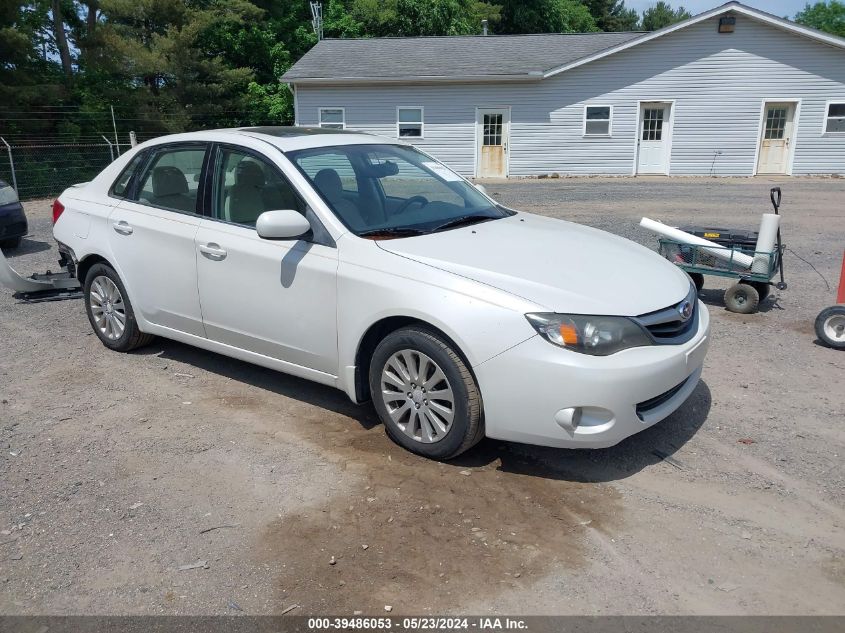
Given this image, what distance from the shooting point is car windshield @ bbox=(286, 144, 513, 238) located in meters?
4.48

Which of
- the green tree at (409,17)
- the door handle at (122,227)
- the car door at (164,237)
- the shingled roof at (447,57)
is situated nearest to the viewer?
the car door at (164,237)

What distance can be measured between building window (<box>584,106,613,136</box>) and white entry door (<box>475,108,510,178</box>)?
254 centimetres

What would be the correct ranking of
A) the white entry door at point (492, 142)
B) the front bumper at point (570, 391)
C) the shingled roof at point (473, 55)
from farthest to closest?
the white entry door at point (492, 142) < the shingled roof at point (473, 55) < the front bumper at point (570, 391)

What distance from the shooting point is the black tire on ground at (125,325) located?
5594 millimetres

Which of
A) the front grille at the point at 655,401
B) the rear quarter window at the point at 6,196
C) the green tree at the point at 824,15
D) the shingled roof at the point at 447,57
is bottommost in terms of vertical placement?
the front grille at the point at 655,401

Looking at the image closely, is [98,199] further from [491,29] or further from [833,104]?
[491,29]

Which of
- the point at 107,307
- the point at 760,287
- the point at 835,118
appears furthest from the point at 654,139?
the point at 107,307

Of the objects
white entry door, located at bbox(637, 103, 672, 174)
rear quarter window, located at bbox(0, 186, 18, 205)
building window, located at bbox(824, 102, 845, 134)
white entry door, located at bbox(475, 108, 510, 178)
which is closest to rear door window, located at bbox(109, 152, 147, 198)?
rear quarter window, located at bbox(0, 186, 18, 205)

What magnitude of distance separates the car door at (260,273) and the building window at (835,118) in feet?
75.2

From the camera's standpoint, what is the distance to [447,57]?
24.1 meters

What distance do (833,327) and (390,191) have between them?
3809mm

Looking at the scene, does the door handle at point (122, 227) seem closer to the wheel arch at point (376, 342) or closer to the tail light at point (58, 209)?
the tail light at point (58, 209)

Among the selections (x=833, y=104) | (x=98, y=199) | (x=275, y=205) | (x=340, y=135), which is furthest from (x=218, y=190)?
(x=833, y=104)

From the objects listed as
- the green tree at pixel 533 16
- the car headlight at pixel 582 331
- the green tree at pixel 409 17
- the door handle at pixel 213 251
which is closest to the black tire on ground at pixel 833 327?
the car headlight at pixel 582 331
